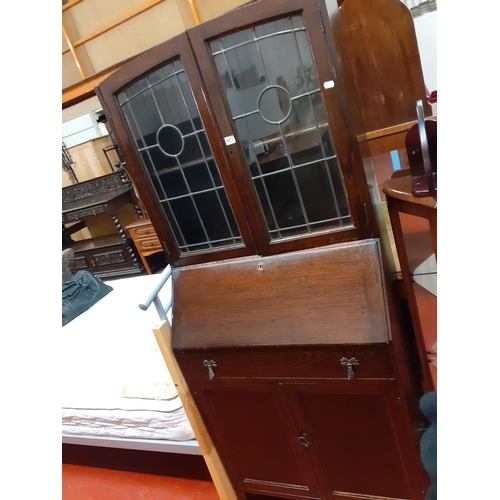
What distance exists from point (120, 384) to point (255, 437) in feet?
2.40

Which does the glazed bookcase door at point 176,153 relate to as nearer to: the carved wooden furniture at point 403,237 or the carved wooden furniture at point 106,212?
the carved wooden furniture at point 403,237

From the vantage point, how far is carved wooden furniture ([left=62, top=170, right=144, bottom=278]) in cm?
387

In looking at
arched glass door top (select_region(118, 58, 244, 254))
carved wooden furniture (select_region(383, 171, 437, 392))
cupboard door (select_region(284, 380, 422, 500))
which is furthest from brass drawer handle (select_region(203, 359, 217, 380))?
carved wooden furniture (select_region(383, 171, 437, 392))

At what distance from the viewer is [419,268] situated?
43.6 inches

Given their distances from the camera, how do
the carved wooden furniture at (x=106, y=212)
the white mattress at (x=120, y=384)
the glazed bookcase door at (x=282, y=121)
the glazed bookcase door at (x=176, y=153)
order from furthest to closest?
the carved wooden furniture at (x=106, y=212) < the white mattress at (x=120, y=384) < the glazed bookcase door at (x=176, y=153) < the glazed bookcase door at (x=282, y=121)

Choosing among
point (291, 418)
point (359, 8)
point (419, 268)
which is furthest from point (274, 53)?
point (291, 418)

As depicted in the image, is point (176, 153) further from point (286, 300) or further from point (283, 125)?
point (286, 300)

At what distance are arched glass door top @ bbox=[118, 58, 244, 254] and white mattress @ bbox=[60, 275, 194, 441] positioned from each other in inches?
10.7

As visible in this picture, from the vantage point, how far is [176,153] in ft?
3.65

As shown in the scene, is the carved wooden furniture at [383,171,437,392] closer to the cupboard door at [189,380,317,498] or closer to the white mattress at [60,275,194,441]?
the cupboard door at [189,380,317,498]

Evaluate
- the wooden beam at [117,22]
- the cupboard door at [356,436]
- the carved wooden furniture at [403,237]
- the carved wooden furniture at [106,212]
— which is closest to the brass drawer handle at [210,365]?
the cupboard door at [356,436]

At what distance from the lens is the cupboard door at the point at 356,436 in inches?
40.9

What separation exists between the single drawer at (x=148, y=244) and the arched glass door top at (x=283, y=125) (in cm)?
285
